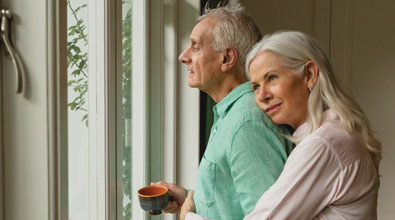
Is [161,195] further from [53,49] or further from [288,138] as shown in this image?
[53,49]

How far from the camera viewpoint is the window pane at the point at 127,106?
1585 millimetres

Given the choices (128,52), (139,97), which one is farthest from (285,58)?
(139,97)

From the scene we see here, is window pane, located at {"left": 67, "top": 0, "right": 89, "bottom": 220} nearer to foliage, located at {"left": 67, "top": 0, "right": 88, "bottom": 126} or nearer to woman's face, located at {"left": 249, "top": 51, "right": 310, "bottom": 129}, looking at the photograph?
foliage, located at {"left": 67, "top": 0, "right": 88, "bottom": 126}

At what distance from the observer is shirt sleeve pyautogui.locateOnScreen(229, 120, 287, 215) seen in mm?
1068

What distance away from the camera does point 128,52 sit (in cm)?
164

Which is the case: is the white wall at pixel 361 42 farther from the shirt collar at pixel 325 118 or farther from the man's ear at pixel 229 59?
the shirt collar at pixel 325 118

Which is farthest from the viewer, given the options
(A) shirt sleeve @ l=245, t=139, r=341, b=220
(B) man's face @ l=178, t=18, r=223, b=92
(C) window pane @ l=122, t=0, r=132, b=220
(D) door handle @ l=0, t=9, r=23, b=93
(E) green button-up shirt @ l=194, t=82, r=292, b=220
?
(C) window pane @ l=122, t=0, r=132, b=220

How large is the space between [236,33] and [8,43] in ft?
2.36

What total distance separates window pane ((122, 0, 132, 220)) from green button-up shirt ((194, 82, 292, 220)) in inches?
17.6

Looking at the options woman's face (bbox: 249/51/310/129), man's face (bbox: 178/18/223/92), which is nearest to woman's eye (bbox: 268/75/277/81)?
woman's face (bbox: 249/51/310/129)

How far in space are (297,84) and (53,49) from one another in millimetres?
614

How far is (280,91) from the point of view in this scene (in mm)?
1092

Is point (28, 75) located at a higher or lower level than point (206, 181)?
higher

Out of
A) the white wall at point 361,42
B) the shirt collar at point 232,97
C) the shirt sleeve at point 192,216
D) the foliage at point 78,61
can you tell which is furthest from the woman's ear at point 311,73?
the white wall at point 361,42
